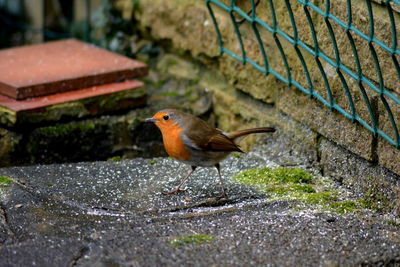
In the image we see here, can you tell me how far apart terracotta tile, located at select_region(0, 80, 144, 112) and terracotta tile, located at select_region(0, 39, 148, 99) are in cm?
3

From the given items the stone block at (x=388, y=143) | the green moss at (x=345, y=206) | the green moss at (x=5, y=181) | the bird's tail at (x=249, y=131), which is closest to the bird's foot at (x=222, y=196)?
the bird's tail at (x=249, y=131)

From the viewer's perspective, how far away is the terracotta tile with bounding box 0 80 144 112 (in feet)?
16.5

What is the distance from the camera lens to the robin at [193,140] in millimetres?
4383

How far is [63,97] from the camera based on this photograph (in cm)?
522

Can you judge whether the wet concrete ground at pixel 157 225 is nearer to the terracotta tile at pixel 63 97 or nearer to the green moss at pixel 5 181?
the green moss at pixel 5 181

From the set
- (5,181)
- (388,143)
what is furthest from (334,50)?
(5,181)

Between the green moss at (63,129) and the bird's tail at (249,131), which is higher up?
the bird's tail at (249,131)

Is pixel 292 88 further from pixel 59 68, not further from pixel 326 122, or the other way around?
pixel 59 68

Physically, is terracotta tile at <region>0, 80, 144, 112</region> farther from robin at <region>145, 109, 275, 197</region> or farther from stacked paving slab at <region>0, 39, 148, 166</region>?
robin at <region>145, 109, 275, 197</region>

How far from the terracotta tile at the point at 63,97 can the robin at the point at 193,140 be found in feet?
2.87

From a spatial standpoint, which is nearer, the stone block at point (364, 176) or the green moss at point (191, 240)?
the green moss at point (191, 240)

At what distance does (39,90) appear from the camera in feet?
17.0

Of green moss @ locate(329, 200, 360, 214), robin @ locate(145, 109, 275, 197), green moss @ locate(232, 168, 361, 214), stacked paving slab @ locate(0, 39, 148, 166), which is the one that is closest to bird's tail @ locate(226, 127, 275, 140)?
robin @ locate(145, 109, 275, 197)

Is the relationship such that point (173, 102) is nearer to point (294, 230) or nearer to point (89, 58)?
point (89, 58)
